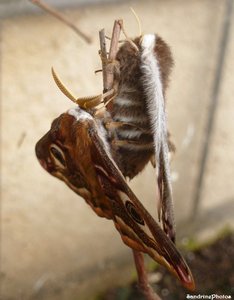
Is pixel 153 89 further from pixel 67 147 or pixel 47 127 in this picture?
pixel 47 127

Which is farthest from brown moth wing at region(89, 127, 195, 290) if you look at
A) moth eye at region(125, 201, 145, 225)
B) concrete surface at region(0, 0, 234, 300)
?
concrete surface at region(0, 0, 234, 300)

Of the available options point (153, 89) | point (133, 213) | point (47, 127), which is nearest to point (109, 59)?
point (153, 89)

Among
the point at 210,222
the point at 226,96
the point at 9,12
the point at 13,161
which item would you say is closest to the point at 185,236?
the point at 210,222

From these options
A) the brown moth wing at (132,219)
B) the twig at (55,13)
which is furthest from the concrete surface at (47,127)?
the brown moth wing at (132,219)

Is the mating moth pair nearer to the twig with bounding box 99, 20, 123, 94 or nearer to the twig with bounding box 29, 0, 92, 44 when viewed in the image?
the twig with bounding box 99, 20, 123, 94

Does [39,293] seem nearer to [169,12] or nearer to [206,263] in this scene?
[206,263]

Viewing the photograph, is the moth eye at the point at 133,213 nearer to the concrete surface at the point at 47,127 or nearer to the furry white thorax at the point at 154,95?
the furry white thorax at the point at 154,95
